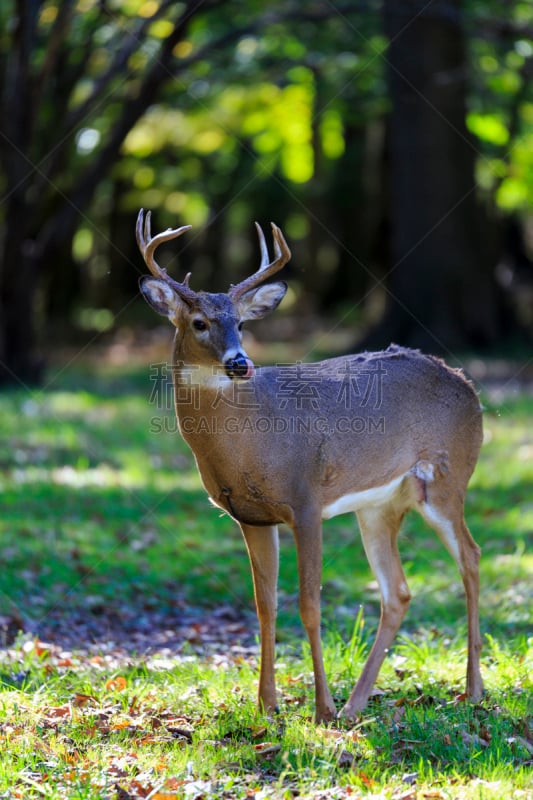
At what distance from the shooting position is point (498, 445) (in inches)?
463

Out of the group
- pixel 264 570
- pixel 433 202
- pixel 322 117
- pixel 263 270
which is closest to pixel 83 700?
pixel 264 570

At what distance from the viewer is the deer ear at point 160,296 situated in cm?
561

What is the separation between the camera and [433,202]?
1623 centimetres

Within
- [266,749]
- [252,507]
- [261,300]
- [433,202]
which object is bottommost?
[433,202]

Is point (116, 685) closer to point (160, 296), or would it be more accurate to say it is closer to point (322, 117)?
point (160, 296)

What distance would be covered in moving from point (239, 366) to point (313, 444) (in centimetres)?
58

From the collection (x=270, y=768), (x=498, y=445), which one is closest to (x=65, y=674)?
(x=270, y=768)

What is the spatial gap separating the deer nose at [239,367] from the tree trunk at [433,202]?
10.4m

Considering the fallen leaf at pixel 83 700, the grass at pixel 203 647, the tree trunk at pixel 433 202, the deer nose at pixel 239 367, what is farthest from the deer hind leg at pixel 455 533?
the tree trunk at pixel 433 202

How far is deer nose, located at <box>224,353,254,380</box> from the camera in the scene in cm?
534

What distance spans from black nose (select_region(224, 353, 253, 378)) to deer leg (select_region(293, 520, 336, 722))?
770 millimetres

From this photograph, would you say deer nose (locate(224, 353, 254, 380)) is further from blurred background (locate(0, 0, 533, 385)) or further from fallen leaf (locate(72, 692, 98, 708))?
blurred background (locate(0, 0, 533, 385))

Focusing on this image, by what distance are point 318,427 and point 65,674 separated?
1.81 meters

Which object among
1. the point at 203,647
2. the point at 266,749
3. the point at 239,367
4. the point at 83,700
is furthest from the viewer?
the point at 203,647
